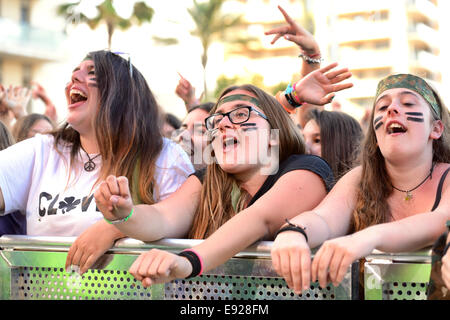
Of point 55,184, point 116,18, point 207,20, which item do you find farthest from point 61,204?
point 207,20

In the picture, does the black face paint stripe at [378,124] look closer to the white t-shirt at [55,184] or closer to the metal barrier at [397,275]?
the metal barrier at [397,275]

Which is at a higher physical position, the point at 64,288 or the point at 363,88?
the point at 363,88

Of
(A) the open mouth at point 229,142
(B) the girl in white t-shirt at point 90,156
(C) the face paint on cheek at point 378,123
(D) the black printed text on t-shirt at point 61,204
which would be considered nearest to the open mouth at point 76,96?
(B) the girl in white t-shirt at point 90,156

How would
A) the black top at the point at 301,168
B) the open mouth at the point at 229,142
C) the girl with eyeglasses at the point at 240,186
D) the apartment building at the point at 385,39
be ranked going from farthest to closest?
the apartment building at the point at 385,39, the open mouth at the point at 229,142, the black top at the point at 301,168, the girl with eyeglasses at the point at 240,186

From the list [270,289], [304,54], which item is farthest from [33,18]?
[270,289]

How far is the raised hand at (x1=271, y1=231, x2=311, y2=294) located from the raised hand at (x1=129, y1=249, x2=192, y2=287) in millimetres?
326

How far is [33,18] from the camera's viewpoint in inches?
1197

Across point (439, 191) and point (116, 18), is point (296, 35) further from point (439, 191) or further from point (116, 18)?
point (116, 18)

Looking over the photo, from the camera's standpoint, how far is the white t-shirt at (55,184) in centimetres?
293

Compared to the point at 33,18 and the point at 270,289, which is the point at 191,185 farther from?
the point at 33,18

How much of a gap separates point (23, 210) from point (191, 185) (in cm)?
99

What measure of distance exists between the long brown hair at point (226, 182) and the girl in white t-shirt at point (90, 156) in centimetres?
27
